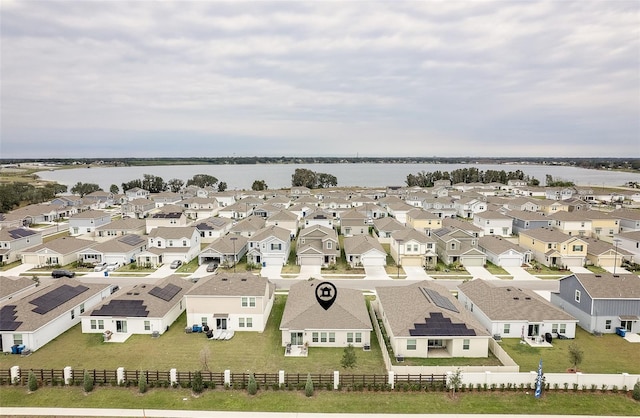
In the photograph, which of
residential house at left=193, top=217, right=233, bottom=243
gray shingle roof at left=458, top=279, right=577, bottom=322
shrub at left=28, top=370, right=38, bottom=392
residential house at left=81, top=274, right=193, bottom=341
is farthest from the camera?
residential house at left=193, top=217, right=233, bottom=243

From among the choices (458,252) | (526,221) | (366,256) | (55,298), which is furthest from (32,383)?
(526,221)

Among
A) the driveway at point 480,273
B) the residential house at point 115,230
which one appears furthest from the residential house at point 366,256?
the residential house at point 115,230

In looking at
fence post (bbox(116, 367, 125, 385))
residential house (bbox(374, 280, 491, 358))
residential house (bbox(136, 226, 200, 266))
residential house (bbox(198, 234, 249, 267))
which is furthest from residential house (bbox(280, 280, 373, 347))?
residential house (bbox(136, 226, 200, 266))

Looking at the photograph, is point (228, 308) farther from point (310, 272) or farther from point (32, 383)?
point (310, 272)

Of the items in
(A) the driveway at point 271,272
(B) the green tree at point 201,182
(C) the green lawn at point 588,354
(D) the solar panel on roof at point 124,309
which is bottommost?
(C) the green lawn at point 588,354

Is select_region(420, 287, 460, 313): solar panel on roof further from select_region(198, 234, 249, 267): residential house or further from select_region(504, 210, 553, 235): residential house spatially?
select_region(504, 210, 553, 235): residential house

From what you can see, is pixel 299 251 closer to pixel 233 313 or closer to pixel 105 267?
pixel 233 313

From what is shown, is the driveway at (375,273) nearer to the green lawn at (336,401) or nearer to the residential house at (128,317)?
the green lawn at (336,401)

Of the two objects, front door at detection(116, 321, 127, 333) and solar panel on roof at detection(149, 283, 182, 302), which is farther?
solar panel on roof at detection(149, 283, 182, 302)
